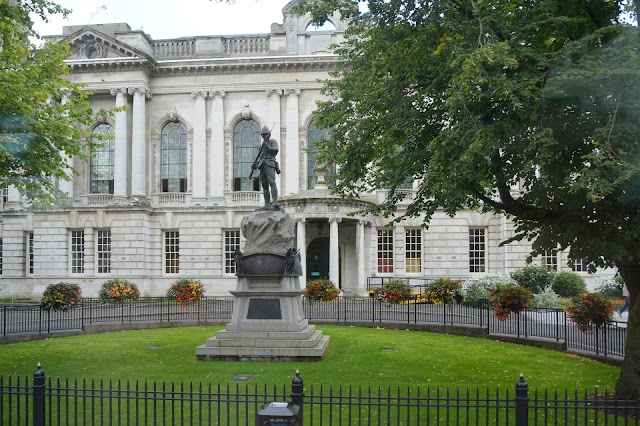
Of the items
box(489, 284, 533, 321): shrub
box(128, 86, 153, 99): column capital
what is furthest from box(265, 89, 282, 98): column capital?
box(489, 284, 533, 321): shrub

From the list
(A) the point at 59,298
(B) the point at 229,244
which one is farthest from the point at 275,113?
(A) the point at 59,298

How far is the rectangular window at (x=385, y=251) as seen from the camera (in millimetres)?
37969

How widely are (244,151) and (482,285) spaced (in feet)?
56.0

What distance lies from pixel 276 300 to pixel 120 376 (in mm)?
3812

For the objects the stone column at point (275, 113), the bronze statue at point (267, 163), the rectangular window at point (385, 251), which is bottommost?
the rectangular window at point (385, 251)

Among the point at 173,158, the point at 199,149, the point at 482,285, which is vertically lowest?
the point at 482,285

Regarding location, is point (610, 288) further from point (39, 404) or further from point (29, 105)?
point (39, 404)

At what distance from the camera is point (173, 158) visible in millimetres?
39938

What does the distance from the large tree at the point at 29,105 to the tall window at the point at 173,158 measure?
68.7 ft

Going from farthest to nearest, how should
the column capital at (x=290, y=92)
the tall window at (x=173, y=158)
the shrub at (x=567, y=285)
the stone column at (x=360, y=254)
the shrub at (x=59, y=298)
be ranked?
the tall window at (x=173, y=158), the column capital at (x=290, y=92), the stone column at (x=360, y=254), the shrub at (x=567, y=285), the shrub at (x=59, y=298)

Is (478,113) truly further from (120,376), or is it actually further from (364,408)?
(120,376)

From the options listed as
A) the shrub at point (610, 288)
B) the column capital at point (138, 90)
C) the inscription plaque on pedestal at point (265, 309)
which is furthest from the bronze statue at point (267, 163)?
the column capital at point (138, 90)

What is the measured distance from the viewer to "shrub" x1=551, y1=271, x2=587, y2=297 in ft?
106

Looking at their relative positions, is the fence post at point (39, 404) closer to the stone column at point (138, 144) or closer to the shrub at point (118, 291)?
the shrub at point (118, 291)
